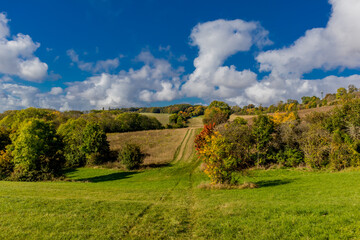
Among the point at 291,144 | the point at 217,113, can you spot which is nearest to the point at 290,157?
the point at 291,144

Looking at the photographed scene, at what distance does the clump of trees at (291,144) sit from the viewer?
2106cm

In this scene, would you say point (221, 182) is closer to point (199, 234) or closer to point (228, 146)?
point (228, 146)

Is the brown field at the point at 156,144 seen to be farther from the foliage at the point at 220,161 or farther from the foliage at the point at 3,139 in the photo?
the foliage at the point at 220,161

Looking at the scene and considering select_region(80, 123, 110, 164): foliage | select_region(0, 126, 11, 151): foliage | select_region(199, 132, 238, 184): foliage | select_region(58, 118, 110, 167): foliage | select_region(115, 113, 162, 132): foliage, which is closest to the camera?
select_region(199, 132, 238, 184): foliage

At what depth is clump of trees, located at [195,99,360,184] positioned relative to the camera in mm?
21062

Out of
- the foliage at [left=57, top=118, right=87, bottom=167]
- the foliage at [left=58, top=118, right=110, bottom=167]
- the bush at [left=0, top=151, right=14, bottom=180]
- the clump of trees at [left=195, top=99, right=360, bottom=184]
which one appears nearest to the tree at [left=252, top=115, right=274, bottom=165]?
the clump of trees at [left=195, top=99, right=360, bottom=184]

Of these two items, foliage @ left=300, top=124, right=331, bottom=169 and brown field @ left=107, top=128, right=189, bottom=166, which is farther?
brown field @ left=107, top=128, right=189, bottom=166

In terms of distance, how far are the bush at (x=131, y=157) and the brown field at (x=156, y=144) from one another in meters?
2.83

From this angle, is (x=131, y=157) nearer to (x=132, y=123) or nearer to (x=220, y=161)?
(x=220, y=161)

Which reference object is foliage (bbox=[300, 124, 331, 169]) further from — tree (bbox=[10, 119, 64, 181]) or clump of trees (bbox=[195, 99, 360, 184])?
tree (bbox=[10, 119, 64, 181])

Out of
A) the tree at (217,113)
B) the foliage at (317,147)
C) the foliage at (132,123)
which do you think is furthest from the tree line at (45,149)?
the foliage at (317,147)

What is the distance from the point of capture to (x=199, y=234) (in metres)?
7.97

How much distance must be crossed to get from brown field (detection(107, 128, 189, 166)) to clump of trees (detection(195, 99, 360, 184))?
60.5ft

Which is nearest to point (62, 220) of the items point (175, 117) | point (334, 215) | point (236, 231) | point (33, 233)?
point (33, 233)
